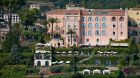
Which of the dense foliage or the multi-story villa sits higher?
the dense foliage

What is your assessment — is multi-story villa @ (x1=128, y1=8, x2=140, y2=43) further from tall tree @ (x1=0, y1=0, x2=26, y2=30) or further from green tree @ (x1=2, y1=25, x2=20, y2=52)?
green tree @ (x1=2, y1=25, x2=20, y2=52)

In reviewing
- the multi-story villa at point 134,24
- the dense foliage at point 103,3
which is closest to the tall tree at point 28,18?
the multi-story villa at point 134,24

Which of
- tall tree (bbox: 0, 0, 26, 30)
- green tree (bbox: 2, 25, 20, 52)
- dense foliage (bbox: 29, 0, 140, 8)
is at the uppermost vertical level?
dense foliage (bbox: 29, 0, 140, 8)

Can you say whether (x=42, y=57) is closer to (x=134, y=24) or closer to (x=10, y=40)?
(x=10, y=40)

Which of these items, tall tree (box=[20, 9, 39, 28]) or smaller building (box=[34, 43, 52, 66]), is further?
tall tree (box=[20, 9, 39, 28])

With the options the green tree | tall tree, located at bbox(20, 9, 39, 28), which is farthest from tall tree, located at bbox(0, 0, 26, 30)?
the green tree

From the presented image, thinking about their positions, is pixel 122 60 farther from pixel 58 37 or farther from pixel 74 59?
pixel 58 37

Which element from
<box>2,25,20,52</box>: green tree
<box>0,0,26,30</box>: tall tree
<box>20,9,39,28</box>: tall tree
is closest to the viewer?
<box>2,25,20,52</box>: green tree

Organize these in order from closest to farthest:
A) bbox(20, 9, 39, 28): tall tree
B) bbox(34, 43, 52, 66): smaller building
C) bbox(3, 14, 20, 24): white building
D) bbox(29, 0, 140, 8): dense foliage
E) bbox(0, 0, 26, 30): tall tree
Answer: bbox(34, 43, 52, 66): smaller building, bbox(0, 0, 26, 30): tall tree, bbox(20, 9, 39, 28): tall tree, bbox(3, 14, 20, 24): white building, bbox(29, 0, 140, 8): dense foliage

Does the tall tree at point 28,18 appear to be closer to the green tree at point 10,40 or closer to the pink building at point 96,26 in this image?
the pink building at point 96,26
